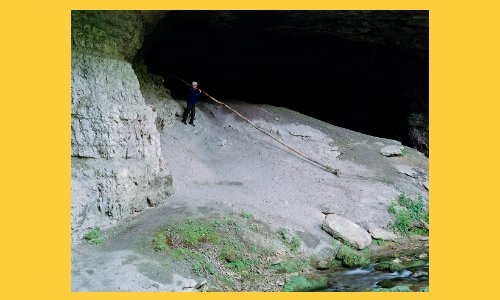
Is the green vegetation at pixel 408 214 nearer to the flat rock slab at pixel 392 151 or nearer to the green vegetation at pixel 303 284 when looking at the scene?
the flat rock slab at pixel 392 151

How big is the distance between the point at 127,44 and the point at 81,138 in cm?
357

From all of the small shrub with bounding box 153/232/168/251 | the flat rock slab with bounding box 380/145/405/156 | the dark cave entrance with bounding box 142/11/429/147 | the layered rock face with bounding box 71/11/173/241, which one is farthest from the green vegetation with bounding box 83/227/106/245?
the flat rock slab with bounding box 380/145/405/156

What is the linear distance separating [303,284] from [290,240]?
1.96m

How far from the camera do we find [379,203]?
1417 cm

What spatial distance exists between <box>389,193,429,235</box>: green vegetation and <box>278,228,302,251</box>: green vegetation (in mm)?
3629

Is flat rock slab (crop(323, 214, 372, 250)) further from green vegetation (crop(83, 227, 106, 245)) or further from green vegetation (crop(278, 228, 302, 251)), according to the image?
green vegetation (crop(83, 227, 106, 245))

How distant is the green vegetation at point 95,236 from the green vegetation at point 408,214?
8.50 meters

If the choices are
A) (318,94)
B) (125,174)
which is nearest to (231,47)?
(318,94)

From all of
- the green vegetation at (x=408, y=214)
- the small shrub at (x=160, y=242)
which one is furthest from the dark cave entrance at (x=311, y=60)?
the small shrub at (x=160, y=242)

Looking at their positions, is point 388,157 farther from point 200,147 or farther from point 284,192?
point 200,147

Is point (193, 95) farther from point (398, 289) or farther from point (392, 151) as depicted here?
point (398, 289)

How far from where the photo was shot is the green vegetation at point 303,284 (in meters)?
9.35

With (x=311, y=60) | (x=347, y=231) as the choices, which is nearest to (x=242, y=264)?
(x=347, y=231)

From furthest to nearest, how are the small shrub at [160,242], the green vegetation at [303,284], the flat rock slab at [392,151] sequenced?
the flat rock slab at [392,151], the small shrub at [160,242], the green vegetation at [303,284]
